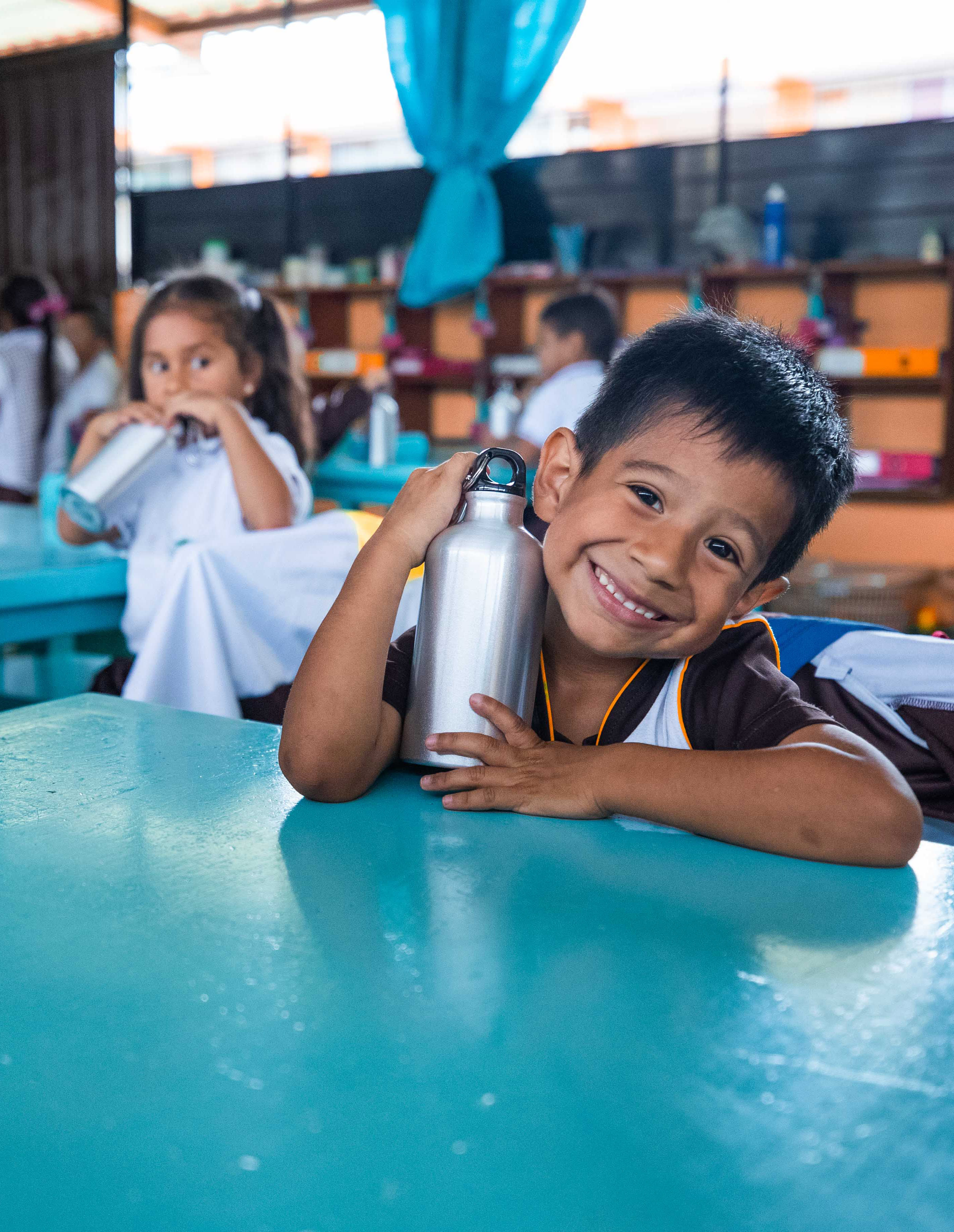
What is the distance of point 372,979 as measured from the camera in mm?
460

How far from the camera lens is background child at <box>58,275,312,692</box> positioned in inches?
70.7

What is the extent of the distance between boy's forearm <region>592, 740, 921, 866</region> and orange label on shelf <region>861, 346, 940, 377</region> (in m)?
4.04

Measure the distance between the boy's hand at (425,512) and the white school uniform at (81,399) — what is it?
451cm

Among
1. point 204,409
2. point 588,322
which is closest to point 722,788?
point 204,409

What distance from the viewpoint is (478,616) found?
70cm

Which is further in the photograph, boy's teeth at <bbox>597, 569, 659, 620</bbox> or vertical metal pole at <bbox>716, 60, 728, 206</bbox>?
vertical metal pole at <bbox>716, 60, 728, 206</bbox>

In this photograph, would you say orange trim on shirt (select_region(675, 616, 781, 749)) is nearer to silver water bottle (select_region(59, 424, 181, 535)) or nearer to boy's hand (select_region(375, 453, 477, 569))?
boy's hand (select_region(375, 453, 477, 569))

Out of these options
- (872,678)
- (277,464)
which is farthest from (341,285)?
(872,678)

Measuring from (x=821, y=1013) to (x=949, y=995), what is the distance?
7cm

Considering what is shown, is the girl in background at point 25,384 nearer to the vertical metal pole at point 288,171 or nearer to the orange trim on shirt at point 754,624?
the vertical metal pole at point 288,171

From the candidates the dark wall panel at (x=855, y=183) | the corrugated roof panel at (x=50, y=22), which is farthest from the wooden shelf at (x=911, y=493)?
the corrugated roof panel at (x=50, y=22)

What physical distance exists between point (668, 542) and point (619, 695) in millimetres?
144

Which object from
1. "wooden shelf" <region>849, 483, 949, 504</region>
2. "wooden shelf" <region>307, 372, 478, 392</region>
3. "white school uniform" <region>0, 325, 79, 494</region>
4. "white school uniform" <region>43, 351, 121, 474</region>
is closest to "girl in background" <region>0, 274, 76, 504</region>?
"white school uniform" <region>0, 325, 79, 494</region>

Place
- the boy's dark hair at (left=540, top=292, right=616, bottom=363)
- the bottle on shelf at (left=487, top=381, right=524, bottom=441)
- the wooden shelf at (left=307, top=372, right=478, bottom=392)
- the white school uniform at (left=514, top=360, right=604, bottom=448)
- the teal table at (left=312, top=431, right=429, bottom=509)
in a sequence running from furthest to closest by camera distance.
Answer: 1. the wooden shelf at (left=307, top=372, right=478, bottom=392)
2. the bottle on shelf at (left=487, top=381, right=524, bottom=441)
3. the boy's dark hair at (left=540, top=292, right=616, bottom=363)
4. the white school uniform at (left=514, top=360, right=604, bottom=448)
5. the teal table at (left=312, top=431, right=429, bottom=509)
